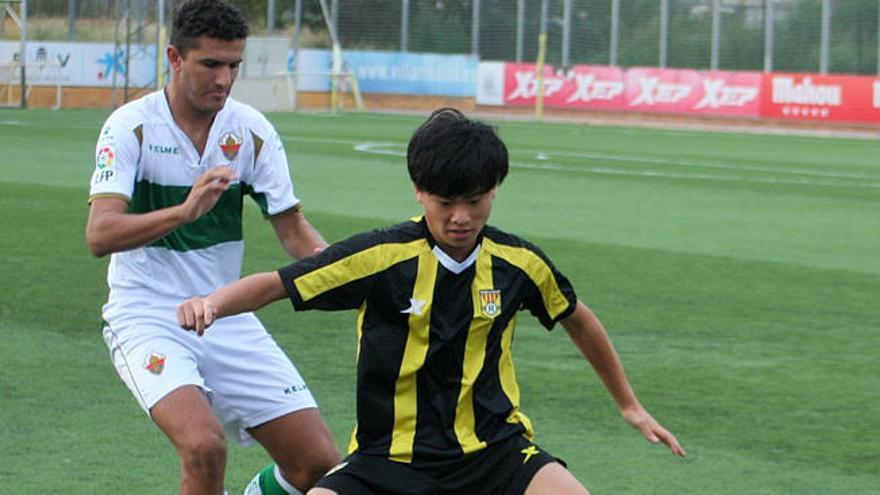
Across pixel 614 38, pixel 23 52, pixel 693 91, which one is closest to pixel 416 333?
pixel 23 52

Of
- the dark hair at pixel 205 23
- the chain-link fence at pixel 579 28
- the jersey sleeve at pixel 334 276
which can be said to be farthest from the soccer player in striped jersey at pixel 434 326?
the chain-link fence at pixel 579 28

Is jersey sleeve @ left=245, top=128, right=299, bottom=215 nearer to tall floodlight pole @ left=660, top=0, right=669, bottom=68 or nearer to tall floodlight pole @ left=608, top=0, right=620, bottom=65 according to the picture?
tall floodlight pole @ left=660, top=0, right=669, bottom=68

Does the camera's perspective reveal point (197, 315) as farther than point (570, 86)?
No

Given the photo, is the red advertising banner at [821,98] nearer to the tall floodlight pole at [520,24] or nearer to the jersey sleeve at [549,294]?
the tall floodlight pole at [520,24]

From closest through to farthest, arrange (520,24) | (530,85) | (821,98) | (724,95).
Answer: (821,98), (724,95), (530,85), (520,24)

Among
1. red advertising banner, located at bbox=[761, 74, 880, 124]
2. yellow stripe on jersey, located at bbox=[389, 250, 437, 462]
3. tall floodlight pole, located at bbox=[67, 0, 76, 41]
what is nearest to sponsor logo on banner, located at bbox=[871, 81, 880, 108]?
Result: red advertising banner, located at bbox=[761, 74, 880, 124]

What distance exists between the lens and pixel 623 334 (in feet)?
36.8

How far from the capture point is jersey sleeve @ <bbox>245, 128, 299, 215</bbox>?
631 cm

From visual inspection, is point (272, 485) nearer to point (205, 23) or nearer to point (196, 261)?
point (196, 261)

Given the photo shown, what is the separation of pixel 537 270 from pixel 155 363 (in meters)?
1.43

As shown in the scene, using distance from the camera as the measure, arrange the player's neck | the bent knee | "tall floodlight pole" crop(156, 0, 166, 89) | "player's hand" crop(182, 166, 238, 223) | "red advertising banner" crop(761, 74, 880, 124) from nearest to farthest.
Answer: "player's hand" crop(182, 166, 238, 223), the bent knee, the player's neck, "tall floodlight pole" crop(156, 0, 166, 89), "red advertising banner" crop(761, 74, 880, 124)

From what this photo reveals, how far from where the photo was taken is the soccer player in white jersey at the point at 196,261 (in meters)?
5.91

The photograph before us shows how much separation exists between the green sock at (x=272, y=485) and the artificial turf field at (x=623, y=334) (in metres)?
1.07

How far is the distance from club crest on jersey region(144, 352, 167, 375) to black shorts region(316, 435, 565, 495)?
1113 mm
